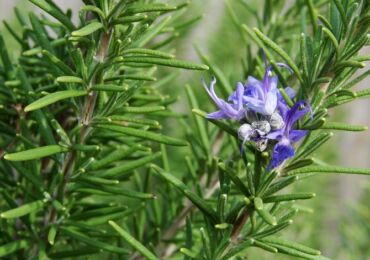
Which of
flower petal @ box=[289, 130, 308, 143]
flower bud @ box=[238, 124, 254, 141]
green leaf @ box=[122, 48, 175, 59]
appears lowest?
flower petal @ box=[289, 130, 308, 143]

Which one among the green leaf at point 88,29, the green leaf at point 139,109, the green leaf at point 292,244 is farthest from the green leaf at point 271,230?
the green leaf at point 88,29

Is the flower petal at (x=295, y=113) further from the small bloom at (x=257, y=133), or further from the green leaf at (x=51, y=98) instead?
the green leaf at (x=51, y=98)

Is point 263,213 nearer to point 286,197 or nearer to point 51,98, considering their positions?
point 286,197

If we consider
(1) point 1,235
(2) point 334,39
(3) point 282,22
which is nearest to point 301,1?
(3) point 282,22

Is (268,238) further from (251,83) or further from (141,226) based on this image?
(141,226)

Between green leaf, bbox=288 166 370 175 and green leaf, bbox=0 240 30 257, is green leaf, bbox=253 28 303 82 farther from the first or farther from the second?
green leaf, bbox=0 240 30 257

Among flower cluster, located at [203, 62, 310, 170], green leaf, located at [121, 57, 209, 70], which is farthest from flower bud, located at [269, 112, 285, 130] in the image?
green leaf, located at [121, 57, 209, 70]

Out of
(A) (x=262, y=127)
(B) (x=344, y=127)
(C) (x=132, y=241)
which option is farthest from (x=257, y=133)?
(C) (x=132, y=241)
